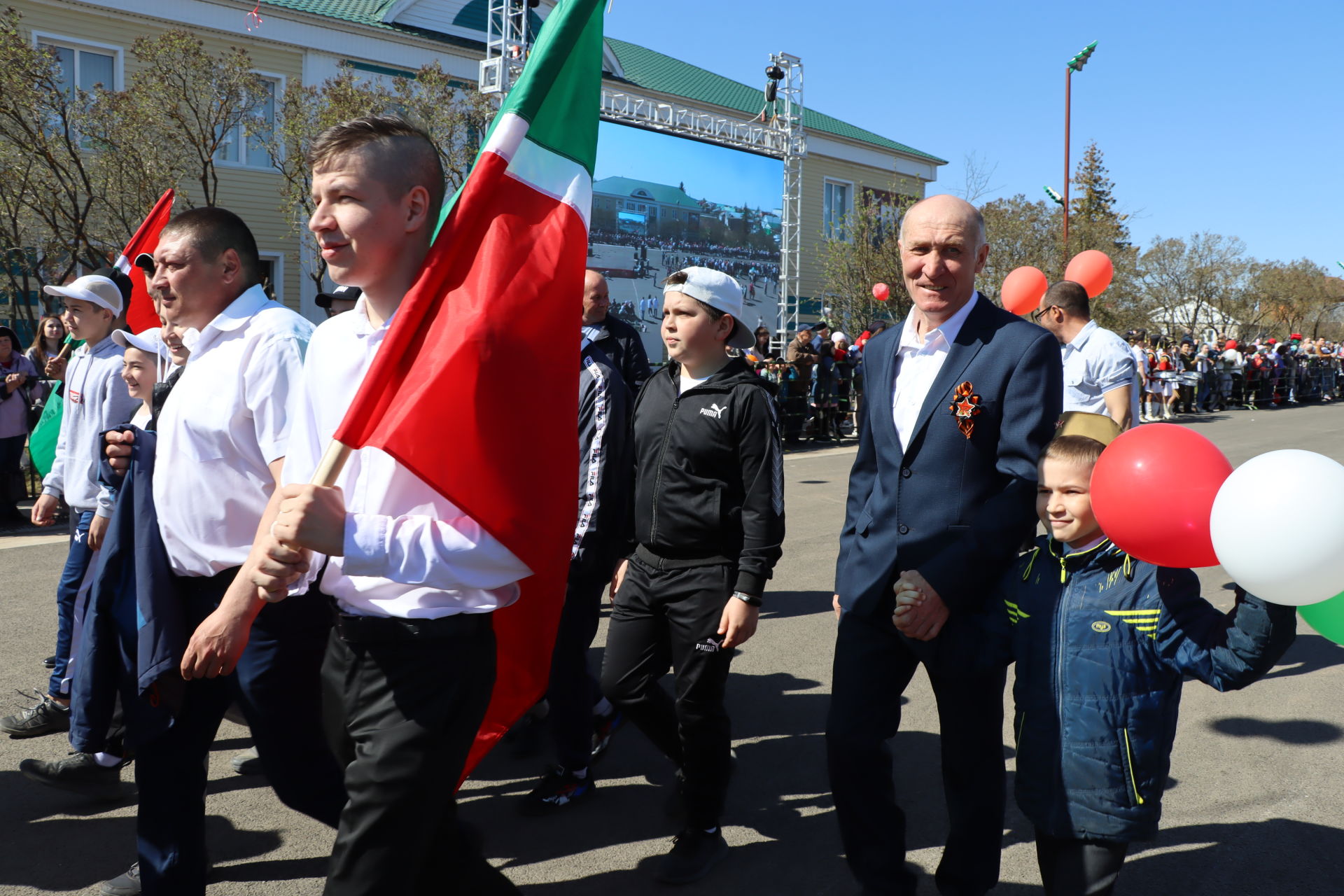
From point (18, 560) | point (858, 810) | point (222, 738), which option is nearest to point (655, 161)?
point (18, 560)

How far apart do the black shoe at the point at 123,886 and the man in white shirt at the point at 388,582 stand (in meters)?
1.65

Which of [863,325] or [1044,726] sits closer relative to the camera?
[1044,726]

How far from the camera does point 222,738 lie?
4.90 m

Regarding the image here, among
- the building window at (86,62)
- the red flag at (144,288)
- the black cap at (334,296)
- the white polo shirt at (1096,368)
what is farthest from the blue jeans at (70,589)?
the building window at (86,62)

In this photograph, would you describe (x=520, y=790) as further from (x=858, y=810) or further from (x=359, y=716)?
(x=359, y=716)

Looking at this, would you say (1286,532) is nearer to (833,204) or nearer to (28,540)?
(28,540)

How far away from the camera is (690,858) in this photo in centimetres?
354

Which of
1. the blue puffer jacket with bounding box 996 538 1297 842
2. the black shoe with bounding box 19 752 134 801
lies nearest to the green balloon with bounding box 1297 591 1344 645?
the blue puffer jacket with bounding box 996 538 1297 842

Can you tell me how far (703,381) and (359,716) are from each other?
1977mm

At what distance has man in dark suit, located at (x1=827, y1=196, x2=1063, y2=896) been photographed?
291 cm

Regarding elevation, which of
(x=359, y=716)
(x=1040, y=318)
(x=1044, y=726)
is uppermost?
(x=1040, y=318)

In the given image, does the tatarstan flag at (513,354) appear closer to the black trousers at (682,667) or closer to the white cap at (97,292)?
the black trousers at (682,667)

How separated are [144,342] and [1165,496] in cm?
340

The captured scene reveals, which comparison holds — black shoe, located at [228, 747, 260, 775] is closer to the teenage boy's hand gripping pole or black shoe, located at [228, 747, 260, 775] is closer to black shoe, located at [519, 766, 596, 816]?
black shoe, located at [519, 766, 596, 816]
